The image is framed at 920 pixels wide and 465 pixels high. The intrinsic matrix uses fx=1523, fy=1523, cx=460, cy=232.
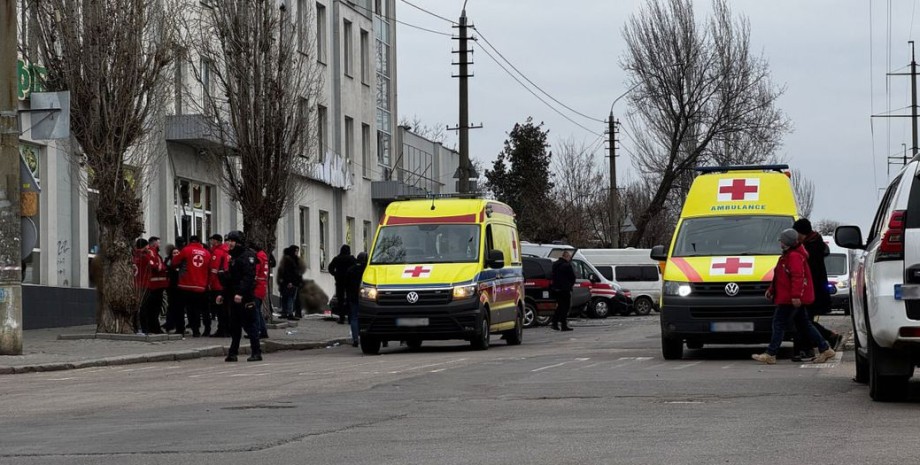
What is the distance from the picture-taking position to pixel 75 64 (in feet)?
82.8

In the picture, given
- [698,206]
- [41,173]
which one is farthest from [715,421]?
[41,173]

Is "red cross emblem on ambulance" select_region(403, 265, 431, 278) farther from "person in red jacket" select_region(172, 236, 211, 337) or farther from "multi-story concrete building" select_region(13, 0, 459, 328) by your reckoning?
"multi-story concrete building" select_region(13, 0, 459, 328)

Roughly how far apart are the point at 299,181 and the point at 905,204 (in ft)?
77.2

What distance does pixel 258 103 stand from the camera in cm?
3278

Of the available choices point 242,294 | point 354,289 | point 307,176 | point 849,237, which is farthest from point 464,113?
point 849,237

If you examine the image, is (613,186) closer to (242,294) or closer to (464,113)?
(464,113)

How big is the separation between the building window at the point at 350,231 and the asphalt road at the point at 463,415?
105 ft

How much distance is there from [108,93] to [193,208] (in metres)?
13.1

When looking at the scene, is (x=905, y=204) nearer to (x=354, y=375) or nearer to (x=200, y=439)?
(x=200, y=439)

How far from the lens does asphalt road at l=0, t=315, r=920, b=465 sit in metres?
9.38

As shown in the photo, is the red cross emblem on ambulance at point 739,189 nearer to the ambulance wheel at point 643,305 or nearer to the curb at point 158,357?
the curb at point 158,357

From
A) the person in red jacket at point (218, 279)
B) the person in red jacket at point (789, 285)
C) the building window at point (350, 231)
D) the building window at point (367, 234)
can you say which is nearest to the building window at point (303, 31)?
the person in red jacket at point (218, 279)

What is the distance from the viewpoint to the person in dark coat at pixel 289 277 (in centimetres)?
3516

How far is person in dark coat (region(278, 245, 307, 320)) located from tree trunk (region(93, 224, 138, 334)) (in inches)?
363
